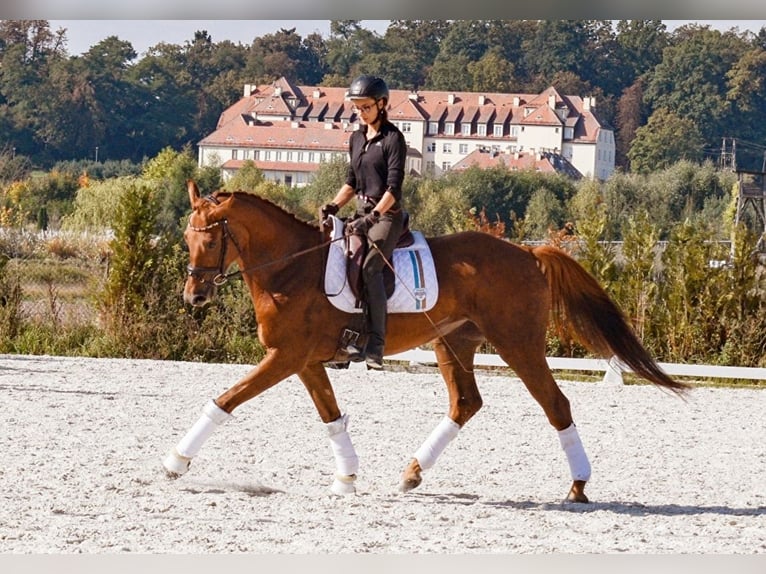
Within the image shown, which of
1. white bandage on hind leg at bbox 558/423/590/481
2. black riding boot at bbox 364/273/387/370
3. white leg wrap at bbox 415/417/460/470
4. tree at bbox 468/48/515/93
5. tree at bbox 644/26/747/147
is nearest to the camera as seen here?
black riding boot at bbox 364/273/387/370

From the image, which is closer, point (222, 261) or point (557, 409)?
point (222, 261)

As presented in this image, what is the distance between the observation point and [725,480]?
783cm

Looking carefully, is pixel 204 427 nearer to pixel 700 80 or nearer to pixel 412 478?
pixel 412 478

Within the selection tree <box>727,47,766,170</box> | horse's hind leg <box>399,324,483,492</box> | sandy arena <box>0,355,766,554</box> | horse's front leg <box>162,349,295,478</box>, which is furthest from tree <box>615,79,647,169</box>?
horse's front leg <box>162,349,295,478</box>

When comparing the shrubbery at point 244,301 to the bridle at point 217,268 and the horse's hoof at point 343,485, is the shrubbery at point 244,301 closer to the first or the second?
the horse's hoof at point 343,485

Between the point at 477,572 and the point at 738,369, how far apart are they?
865 cm

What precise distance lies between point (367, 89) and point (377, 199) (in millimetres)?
584

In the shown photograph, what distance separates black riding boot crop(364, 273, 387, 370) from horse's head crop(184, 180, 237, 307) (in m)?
0.76

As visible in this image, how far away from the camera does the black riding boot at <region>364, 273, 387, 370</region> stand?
6879mm

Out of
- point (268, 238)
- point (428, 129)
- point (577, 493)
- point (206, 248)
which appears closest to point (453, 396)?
point (577, 493)

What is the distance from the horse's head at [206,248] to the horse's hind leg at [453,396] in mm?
1368

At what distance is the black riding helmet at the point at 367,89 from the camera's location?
681 cm

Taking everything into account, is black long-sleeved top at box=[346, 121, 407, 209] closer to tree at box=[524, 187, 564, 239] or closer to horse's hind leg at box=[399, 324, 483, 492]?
horse's hind leg at box=[399, 324, 483, 492]

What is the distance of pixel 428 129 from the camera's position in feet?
257
